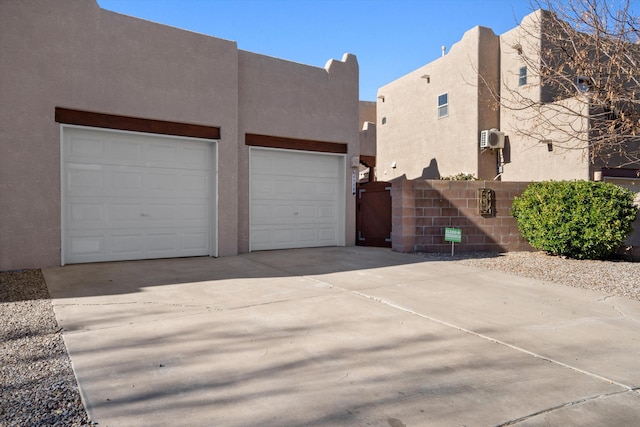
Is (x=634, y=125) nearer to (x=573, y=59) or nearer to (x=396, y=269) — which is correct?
(x=573, y=59)

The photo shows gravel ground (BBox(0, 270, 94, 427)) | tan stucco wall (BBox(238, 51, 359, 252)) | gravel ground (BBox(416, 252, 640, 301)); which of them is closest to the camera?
gravel ground (BBox(0, 270, 94, 427))

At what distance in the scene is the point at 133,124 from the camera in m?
8.34

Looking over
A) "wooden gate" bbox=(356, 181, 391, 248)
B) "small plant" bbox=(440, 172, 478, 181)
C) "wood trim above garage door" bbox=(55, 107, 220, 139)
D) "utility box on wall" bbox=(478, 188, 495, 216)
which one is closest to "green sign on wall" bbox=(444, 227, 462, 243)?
"utility box on wall" bbox=(478, 188, 495, 216)

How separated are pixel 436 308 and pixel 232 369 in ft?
9.14

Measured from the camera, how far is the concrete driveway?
107 inches

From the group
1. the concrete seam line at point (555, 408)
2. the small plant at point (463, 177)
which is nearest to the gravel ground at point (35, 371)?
the concrete seam line at point (555, 408)

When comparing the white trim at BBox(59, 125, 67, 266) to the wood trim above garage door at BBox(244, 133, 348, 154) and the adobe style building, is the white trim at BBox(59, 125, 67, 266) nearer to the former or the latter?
the wood trim above garage door at BBox(244, 133, 348, 154)

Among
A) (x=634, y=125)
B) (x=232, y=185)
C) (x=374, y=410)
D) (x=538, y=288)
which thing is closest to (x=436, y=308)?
(x=538, y=288)

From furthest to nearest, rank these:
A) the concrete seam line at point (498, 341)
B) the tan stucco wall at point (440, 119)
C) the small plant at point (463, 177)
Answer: the tan stucco wall at point (440, 119) < the small plant at point (463, 177) < the concrete seam line at point (498, 341)

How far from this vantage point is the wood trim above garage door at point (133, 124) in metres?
7.74

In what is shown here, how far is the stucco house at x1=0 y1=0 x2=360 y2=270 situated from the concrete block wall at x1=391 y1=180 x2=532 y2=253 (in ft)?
6.06

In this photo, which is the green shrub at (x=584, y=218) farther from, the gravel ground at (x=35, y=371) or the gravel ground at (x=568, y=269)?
the gravel ground at (x=35, y=371)

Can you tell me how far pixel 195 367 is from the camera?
11.0 feet

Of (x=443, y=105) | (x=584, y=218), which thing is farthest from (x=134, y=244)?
(x=443, y=105)
